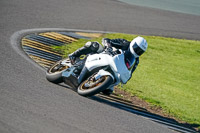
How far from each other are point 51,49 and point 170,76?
352 centimetres

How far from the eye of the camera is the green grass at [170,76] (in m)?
10.1

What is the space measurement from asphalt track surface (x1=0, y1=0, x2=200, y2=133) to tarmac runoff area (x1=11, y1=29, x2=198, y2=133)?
1.15ft

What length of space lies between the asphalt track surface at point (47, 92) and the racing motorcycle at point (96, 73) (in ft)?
0.67

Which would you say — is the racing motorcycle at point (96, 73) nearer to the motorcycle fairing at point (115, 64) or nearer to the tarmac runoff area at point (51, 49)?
the motorcycle fairing at point (115, 64)

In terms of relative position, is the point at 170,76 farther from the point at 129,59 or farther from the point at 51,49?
the point at 129,59

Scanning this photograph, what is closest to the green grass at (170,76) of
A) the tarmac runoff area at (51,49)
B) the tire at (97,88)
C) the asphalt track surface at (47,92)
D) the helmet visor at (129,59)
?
the tarmac runoff area at (51,49)

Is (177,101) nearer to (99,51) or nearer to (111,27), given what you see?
(99,51)

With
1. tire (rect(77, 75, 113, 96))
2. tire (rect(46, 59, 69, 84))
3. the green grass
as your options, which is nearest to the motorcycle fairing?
tire (rect(77, 75, 113, 96))

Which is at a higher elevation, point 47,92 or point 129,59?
point 129,59

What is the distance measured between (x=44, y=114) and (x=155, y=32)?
438 inches

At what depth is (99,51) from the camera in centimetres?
889

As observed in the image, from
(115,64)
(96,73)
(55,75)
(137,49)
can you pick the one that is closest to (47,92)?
(55,75)

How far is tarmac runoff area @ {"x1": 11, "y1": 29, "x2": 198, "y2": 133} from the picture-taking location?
340 inches

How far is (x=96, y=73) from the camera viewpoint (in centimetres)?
830
